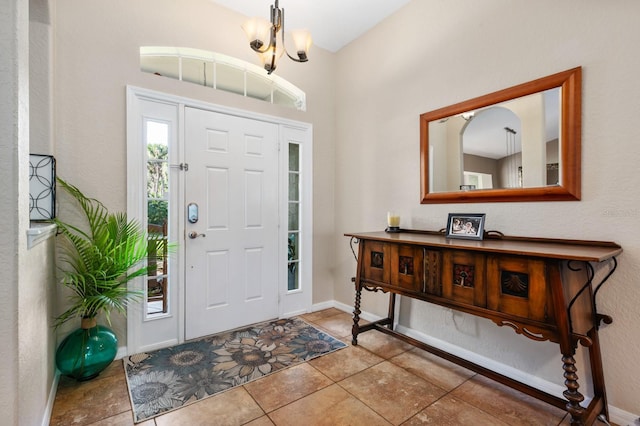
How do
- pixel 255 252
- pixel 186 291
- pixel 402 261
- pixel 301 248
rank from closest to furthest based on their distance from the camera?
pixel 402 261 → pixel 186 291 → pixel 255 252 → pixel 301 248

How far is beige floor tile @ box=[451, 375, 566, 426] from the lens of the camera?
168cm

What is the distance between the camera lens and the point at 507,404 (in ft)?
5.91

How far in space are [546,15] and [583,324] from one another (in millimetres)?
1894

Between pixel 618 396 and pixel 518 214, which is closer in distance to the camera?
pixel 618 396

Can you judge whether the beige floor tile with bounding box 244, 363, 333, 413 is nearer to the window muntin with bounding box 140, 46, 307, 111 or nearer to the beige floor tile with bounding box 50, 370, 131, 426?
the beige floor tile with bounding box 50, 370, 131, 426

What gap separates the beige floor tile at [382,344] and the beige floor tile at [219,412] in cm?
110

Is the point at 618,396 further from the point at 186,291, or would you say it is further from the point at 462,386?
the point at 186,291

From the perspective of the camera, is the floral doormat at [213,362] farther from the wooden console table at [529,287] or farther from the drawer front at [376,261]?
the wooden console table at [529,287]

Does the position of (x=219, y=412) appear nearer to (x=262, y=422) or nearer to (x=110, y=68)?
(x=262, y=422)

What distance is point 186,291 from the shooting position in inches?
104

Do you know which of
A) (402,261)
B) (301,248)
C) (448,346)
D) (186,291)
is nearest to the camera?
(402,261)

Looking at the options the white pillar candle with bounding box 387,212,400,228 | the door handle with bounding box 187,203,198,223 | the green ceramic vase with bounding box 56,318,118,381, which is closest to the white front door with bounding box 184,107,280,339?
the door handle with bounding box 187,203,198,223

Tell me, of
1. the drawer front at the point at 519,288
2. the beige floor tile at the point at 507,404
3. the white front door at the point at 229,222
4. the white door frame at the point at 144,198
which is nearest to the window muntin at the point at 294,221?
the white front door at the point at 229,222

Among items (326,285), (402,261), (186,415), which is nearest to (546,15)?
(402,261)
